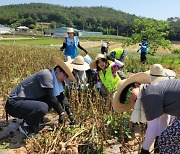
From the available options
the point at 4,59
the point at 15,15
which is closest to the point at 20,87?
the point at 4,59

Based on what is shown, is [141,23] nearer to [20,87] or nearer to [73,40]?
[73,40]

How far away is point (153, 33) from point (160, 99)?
1714cm

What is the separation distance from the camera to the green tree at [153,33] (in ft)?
62.7

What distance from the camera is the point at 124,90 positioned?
9.53 feet

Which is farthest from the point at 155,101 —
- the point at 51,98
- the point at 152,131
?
the point at 51,98

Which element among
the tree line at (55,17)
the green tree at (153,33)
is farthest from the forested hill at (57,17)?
the green tree at (153,33)

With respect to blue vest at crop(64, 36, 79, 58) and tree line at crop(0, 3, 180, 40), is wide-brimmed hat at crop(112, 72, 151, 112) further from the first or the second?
tree line at crop(0, 3, 180, 40)

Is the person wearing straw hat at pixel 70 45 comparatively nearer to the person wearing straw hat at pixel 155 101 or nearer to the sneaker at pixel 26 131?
the sneaker at pixel 26 131

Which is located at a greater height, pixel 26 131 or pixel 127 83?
pixel 127 83

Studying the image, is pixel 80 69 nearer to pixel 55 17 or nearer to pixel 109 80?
pixel 109 80

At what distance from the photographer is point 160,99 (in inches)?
101

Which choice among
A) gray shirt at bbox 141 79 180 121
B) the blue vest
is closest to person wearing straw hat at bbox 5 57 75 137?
gray shirt at bbox 141 79 180 121

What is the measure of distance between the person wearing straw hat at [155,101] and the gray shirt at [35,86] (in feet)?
4.18

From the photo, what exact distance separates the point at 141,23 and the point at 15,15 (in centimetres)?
10135
